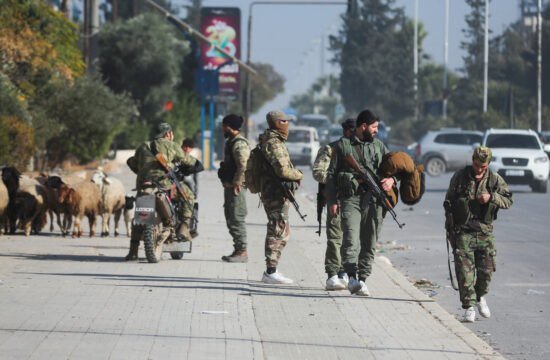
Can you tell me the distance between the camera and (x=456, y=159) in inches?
1588

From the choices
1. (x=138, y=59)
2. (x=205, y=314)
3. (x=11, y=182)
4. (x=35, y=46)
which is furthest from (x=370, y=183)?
(x=138, y=59)

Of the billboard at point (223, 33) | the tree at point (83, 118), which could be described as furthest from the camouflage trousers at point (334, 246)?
the billboard at point (223, 33)

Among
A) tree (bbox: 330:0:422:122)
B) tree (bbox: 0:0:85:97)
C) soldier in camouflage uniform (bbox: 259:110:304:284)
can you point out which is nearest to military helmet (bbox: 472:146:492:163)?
Result: soldier in camouflage uniform (bbox: 259:110:304:284)

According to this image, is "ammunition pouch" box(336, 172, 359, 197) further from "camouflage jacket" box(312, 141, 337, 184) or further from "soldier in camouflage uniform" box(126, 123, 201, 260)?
"soldier in camouflage uniform" box(126, 123, 201, 260)

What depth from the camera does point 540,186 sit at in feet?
104

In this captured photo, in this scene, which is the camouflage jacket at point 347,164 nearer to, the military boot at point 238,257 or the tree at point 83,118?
the military boot at point 238,257

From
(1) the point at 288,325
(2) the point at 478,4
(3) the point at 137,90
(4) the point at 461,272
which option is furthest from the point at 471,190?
(2) the point at 478,4

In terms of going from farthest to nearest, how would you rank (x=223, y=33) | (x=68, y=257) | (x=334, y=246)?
(x=223, y=33) < (x=68, y=257) < (x=334, y=246)

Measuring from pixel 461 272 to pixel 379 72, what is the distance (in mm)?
99597

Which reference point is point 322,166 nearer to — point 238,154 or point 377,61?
point 238,154

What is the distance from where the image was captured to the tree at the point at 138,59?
5078 cm

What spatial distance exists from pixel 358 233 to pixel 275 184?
1.36m

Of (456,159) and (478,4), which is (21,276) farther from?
(478,4)

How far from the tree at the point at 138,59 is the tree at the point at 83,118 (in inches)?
605
